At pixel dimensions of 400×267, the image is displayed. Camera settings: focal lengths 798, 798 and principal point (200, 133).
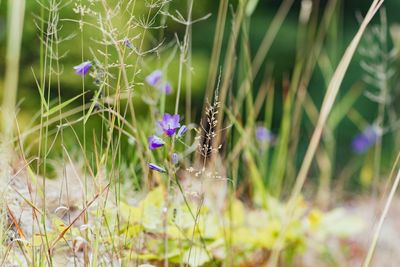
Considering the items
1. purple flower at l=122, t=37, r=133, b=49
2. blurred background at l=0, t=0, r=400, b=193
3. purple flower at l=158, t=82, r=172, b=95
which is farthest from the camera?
blurred background at l=0, t=0, r=400, b=193

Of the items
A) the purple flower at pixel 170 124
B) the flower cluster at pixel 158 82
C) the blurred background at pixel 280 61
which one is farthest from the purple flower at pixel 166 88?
the blurred background at pixel 280 61

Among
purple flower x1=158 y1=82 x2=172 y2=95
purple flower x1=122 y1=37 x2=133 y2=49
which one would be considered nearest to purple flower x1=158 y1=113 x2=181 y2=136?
purple flower x1=122 y1=37 x2=133 y2=49

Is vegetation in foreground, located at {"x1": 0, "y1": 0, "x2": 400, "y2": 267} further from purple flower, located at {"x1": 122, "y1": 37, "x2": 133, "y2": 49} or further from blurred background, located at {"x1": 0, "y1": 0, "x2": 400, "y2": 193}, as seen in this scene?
blurred background, located at {"x1": 0, "y1": 0, "x2": 400, "y2": 193}

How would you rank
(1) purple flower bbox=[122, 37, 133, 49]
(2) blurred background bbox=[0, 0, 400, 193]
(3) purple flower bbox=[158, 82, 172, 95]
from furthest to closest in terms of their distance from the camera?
(2) blurred background bbox=[0, 0, 400, 193] < (3) purple flower bbox=[158, 82, 172, 95] < (1) purple flower bbox=[122, 37, 133, 49]

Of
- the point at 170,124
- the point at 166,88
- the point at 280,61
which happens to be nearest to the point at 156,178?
the point at 166,88

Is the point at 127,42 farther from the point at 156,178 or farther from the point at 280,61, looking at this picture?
the point at 280,61

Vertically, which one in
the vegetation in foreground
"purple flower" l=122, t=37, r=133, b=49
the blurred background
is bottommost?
the blurred background

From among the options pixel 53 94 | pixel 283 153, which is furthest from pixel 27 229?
pixel 53 94

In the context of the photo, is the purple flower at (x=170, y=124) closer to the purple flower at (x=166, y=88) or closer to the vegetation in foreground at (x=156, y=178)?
the vegetation in foreground at (x=156, y=178)
